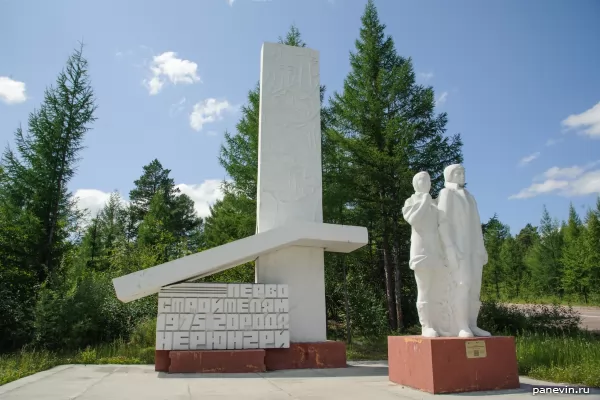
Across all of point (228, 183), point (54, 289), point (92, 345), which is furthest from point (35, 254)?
point (228, 183)

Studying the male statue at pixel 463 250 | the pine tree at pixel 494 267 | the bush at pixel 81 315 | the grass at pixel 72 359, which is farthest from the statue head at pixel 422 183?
the pine tree at pixel 494 267

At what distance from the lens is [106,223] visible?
83.3 ft

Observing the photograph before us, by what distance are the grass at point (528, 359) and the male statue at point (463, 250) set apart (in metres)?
1.54

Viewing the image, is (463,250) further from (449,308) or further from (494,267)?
(494,267)

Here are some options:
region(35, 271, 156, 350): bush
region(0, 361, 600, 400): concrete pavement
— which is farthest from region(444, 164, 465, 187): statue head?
region(35, 271, 156, 350): bush

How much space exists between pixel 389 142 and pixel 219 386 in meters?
9.38

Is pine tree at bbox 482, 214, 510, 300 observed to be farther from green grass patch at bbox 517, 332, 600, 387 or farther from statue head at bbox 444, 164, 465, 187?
statue head at bbox 444, 164, 465, 187

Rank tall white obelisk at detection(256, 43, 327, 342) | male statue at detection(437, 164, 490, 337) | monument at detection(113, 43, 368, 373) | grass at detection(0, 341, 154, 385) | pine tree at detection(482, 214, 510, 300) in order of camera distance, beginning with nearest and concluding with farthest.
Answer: male statue at detection(437, 164, 490, 337)
monument at detection(113, 43, 368, 373)
grass at detection(0, 341, 154, 385)
tall white obelisk at detection(256, 43, 327, 342)
pine tree at detection(482, 214, 510, 300)

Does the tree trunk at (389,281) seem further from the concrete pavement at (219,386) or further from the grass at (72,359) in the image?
the grass at (72,359)

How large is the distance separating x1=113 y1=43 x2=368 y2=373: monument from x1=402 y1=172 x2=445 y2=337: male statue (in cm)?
245

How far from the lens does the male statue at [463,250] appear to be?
5.20 m

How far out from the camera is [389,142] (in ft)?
43.0

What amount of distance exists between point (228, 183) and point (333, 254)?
3.88 metres

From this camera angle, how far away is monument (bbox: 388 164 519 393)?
15.7 ft
